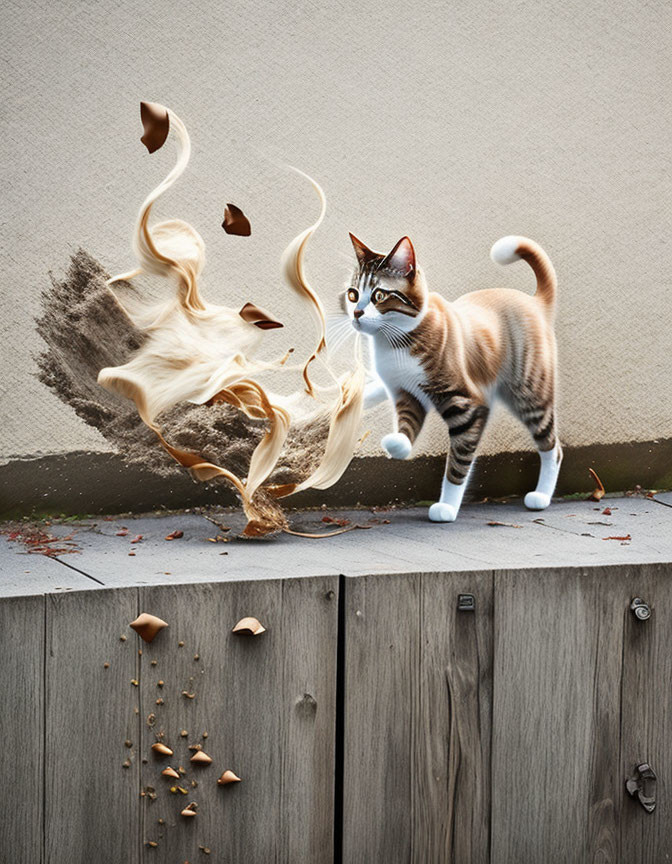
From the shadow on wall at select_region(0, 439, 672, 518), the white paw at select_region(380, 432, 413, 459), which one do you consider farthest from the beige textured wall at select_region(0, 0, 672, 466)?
the white paw at select_region(380, 432, 413, 459)

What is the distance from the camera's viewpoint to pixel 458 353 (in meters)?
1.54

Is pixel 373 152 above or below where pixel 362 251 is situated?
above

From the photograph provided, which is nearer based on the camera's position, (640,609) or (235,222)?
(640,609)

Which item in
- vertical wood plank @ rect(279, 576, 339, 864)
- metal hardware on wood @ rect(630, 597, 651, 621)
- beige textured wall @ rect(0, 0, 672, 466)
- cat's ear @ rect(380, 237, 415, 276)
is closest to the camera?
vertical wood plank @ rect(279, 576, 339, 864)

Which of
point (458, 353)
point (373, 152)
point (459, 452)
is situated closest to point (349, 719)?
point (459, 452)

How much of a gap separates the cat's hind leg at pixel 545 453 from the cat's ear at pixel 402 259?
0.39 metres

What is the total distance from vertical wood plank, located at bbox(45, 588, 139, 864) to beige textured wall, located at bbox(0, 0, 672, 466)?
1.74 feet

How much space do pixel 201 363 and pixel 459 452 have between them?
47 cm

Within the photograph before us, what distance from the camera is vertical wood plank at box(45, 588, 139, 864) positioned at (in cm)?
110

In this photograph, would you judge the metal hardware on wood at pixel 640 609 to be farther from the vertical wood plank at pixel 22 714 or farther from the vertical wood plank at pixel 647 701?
the vertical wood plank at pixel 22 714

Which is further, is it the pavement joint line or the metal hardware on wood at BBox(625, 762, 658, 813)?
the metal hardware on wood at BBox(625, 762, 658, 813)

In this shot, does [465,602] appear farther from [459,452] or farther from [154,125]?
[154,125]

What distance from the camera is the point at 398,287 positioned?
1.45m

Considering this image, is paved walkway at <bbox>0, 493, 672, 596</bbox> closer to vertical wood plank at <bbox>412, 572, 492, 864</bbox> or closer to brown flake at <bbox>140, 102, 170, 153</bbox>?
vertical wood plank at <bbox>412, 572, 492, 864</bbox>
